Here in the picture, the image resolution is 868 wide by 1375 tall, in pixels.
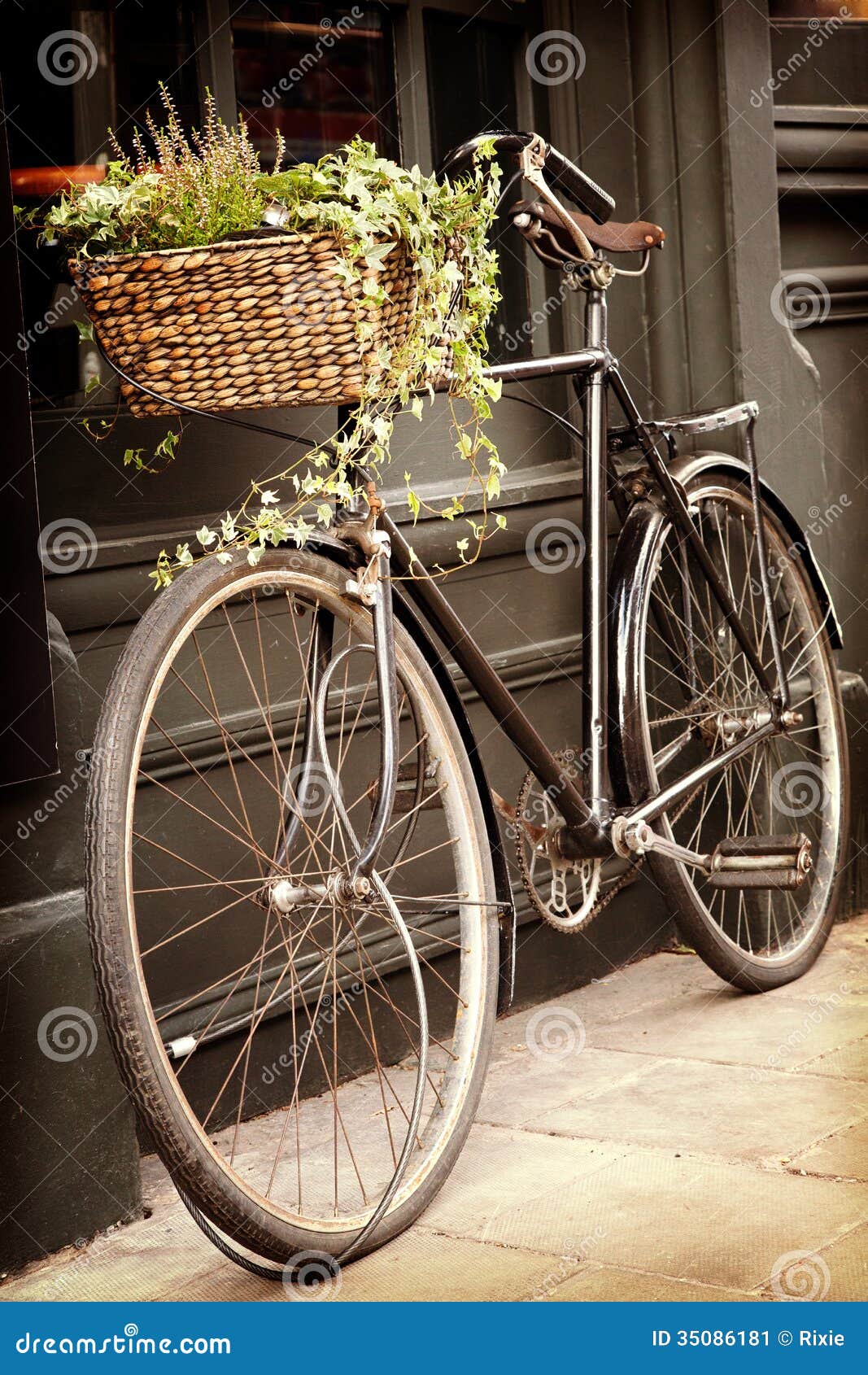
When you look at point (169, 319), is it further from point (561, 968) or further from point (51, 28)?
point (561, 968)

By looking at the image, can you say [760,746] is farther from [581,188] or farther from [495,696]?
[581,188]

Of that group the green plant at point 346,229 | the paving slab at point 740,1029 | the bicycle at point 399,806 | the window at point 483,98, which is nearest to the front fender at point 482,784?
the bicycle at point 399,806

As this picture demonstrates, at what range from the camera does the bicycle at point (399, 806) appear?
218 centimetres

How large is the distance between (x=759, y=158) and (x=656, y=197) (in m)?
0.25

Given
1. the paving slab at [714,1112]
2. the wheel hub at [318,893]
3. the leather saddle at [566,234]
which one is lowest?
the paving slab at [714,1112]

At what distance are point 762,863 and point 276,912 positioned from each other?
124 centimetres

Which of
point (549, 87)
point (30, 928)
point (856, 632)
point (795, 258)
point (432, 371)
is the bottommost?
point (30, 928)

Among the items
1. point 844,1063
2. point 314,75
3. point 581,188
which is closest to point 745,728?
point 844,1063

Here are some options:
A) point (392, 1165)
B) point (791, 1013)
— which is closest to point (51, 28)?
point (392, 1165)

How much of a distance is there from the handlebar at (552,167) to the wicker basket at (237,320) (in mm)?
383

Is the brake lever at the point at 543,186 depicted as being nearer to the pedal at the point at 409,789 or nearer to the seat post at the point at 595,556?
the seat post at the point at 595,556

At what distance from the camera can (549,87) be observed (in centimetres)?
353

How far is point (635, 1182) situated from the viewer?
2.50 m

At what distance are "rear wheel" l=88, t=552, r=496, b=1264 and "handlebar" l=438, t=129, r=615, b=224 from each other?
0.64m
